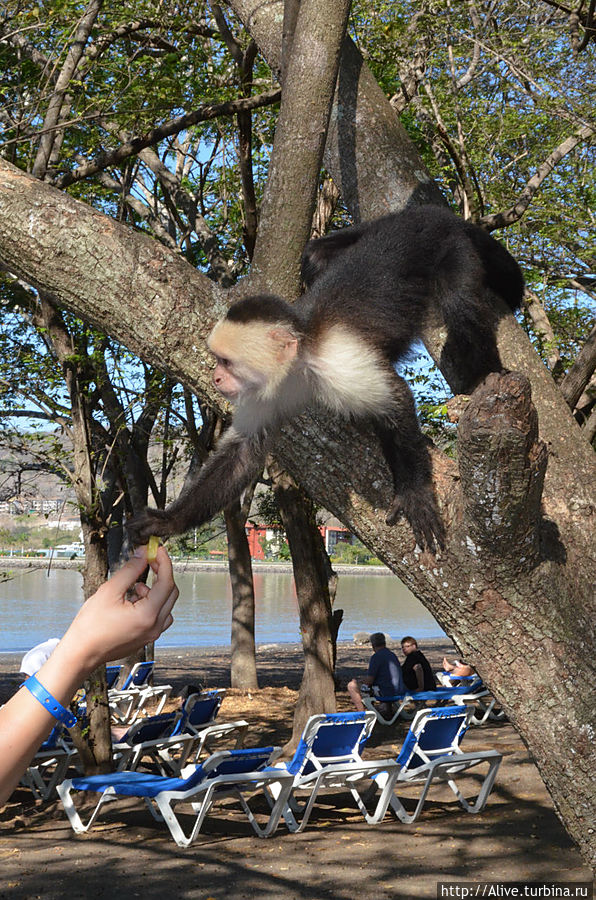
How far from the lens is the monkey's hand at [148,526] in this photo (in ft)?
10.6

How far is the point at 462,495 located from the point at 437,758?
21.6 ft

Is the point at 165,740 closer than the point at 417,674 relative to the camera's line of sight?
Yes

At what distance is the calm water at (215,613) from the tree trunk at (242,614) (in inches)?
265

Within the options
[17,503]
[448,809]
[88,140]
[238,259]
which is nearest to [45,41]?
[88,140]

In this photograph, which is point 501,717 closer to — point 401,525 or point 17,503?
point 17,503

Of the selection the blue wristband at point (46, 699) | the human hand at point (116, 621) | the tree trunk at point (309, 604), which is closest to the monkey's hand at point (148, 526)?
the human hand at point (116, 621)

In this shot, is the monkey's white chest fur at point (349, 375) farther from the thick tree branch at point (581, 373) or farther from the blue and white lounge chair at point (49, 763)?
the blue and white lounge chair at point (49, 763)

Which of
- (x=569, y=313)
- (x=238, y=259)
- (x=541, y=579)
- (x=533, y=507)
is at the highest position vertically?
(x=238, y=259)

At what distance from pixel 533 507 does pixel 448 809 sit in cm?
717

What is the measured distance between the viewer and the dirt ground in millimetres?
5836

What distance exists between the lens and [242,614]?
16078 mm

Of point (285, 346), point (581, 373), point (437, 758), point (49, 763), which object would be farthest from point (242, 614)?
point (285, 346)

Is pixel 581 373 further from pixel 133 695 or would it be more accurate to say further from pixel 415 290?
pixel 133 695

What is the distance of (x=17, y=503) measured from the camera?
15.2 meters
